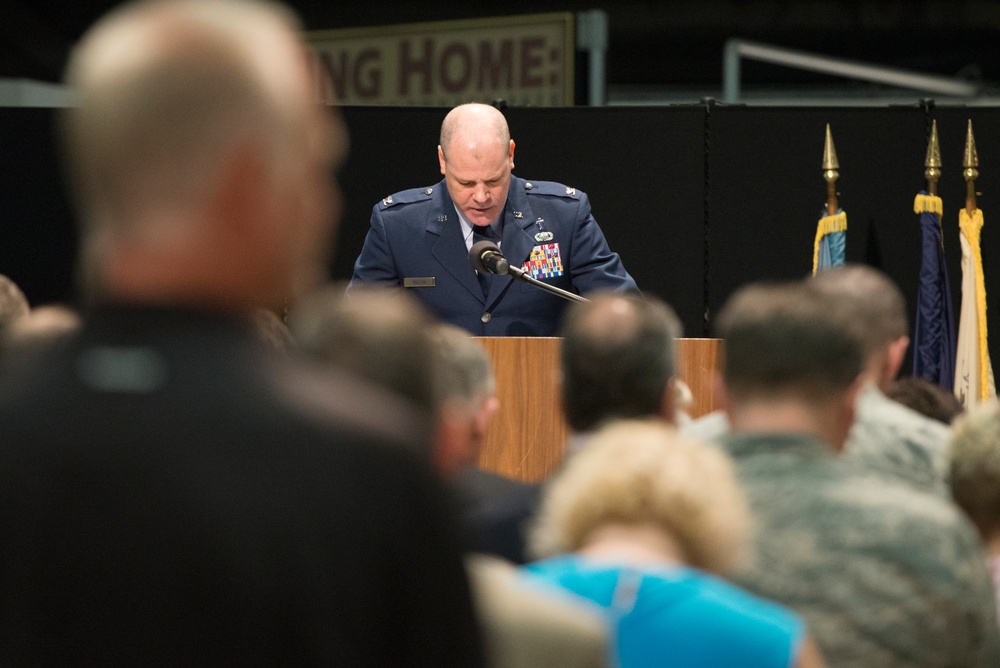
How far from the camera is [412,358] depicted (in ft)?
4.39

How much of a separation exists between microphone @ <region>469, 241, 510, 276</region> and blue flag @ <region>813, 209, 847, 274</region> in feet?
6.83

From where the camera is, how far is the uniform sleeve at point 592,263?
4809mm

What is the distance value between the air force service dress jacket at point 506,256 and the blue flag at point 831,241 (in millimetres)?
1095

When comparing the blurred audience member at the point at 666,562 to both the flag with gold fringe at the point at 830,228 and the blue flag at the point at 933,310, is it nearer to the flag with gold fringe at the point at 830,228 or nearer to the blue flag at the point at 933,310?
the blue flag at the point at 933,310

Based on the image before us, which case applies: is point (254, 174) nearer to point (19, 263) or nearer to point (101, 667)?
point (101, 667)

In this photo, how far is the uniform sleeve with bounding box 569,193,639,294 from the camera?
4.81 m

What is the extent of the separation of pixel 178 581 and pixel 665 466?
63 centimetres

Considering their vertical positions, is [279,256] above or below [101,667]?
above

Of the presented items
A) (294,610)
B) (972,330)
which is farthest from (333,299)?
(972,330)

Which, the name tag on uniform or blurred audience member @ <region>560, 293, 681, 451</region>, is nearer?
blurred audience member @ <region>560, 293, 681, 451</region>

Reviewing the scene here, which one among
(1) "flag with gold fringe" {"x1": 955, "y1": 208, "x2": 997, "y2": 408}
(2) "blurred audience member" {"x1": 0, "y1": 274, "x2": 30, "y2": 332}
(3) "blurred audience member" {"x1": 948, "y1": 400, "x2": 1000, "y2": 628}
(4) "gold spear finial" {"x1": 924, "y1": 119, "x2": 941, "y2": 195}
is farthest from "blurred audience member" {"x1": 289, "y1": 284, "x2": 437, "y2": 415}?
(4) "gold spear finial" {"x1": 924, "y1": 119, "x2": 941, "y2": 195}

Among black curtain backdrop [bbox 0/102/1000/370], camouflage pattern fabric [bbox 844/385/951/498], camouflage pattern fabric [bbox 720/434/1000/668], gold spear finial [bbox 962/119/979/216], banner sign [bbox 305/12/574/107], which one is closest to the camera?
camouflage pattern fabric [bbox 720/434/1000/668]

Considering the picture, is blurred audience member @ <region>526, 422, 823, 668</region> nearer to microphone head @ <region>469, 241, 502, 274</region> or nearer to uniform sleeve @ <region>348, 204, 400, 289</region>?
microphone head @ <region>469, 241, 502, 274</region>

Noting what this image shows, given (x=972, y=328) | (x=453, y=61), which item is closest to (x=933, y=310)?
(x=972, y=328)
